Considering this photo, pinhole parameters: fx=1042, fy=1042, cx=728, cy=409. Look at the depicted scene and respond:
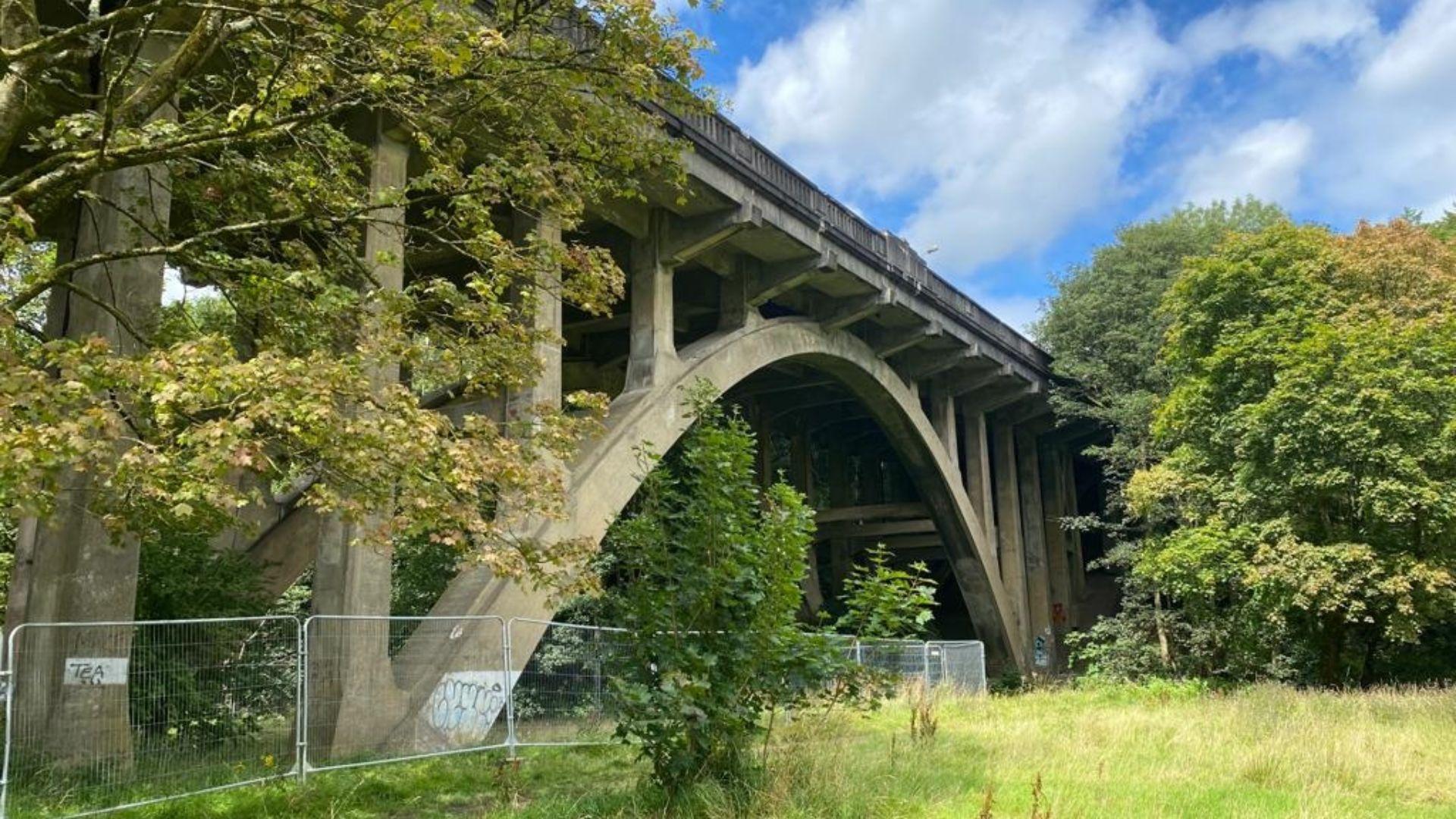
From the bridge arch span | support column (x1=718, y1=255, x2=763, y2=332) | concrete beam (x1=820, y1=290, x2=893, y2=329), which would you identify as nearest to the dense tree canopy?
the bridge arch span

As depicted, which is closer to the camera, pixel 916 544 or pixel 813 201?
pixel 813 201

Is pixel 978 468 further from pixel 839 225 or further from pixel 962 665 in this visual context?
pixel 839 225

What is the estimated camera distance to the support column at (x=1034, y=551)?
97.9 feet

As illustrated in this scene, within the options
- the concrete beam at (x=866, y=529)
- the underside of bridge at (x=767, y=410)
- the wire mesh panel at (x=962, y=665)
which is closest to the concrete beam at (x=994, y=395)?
the underside of bridge at (x=767, y=410)

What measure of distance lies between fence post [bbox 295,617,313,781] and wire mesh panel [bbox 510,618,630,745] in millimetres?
1932

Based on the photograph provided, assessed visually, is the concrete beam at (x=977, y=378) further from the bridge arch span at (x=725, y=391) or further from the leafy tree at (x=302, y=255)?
the leafy tree at (x=302, y=255)

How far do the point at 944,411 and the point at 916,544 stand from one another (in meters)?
7.45

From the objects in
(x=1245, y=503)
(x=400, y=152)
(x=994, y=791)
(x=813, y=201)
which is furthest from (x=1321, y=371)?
(x=400, y=152)

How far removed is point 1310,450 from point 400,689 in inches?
602

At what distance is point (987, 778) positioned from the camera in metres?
7.59

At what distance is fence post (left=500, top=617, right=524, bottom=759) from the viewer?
868 centimetres

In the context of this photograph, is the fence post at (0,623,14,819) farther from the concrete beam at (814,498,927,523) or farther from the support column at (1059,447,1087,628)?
the support column at (1059,447,1087,628)

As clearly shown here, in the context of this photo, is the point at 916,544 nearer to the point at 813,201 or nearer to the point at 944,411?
the point at 944,411

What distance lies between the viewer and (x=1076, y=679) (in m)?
26.2
